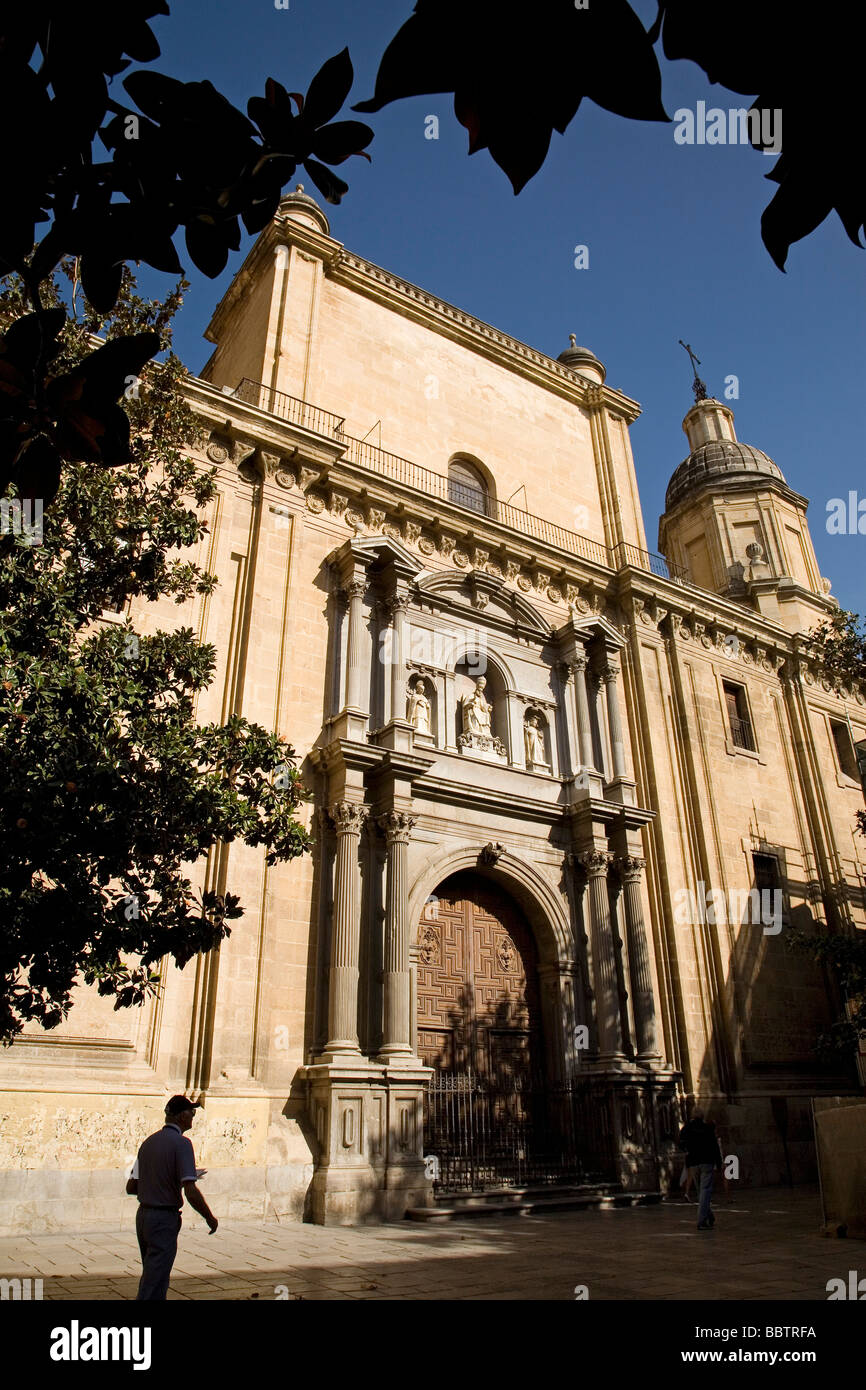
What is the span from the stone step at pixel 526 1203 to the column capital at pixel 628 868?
185 inches

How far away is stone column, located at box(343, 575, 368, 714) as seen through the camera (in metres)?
13.4

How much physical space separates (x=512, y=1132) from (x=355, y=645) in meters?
7.35

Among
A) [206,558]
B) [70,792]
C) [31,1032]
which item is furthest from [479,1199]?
[206,558]

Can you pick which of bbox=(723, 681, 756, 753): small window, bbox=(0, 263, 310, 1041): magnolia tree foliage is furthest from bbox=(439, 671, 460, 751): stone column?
bbox=(723, 681, 756, 753): small window

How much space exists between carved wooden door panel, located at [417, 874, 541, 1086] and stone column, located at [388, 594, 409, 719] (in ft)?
9.36

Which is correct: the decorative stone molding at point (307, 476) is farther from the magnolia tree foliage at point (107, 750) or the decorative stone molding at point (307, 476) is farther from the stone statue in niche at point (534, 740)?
the magnolia tree foliage at point (107, 750)

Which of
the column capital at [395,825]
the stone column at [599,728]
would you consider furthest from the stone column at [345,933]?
the stone column at [599,728]

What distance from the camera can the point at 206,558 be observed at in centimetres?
1311

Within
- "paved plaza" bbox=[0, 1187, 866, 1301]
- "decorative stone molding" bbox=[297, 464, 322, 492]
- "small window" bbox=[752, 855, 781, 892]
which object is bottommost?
"paved plaza" bbox=[0, 1187, 866, 1301]

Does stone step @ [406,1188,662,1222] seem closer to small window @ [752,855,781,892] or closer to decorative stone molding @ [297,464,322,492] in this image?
small window @ [752,855,781,892]

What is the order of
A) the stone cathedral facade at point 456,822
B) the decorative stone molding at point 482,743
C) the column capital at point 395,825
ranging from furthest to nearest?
the decorative stone molding at point 482,743 < the column capital at point 395,825 < the stone cathedral facade at point 456,822

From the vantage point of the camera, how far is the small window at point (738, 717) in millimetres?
19556

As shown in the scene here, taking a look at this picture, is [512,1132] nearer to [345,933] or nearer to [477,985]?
[477,985]
